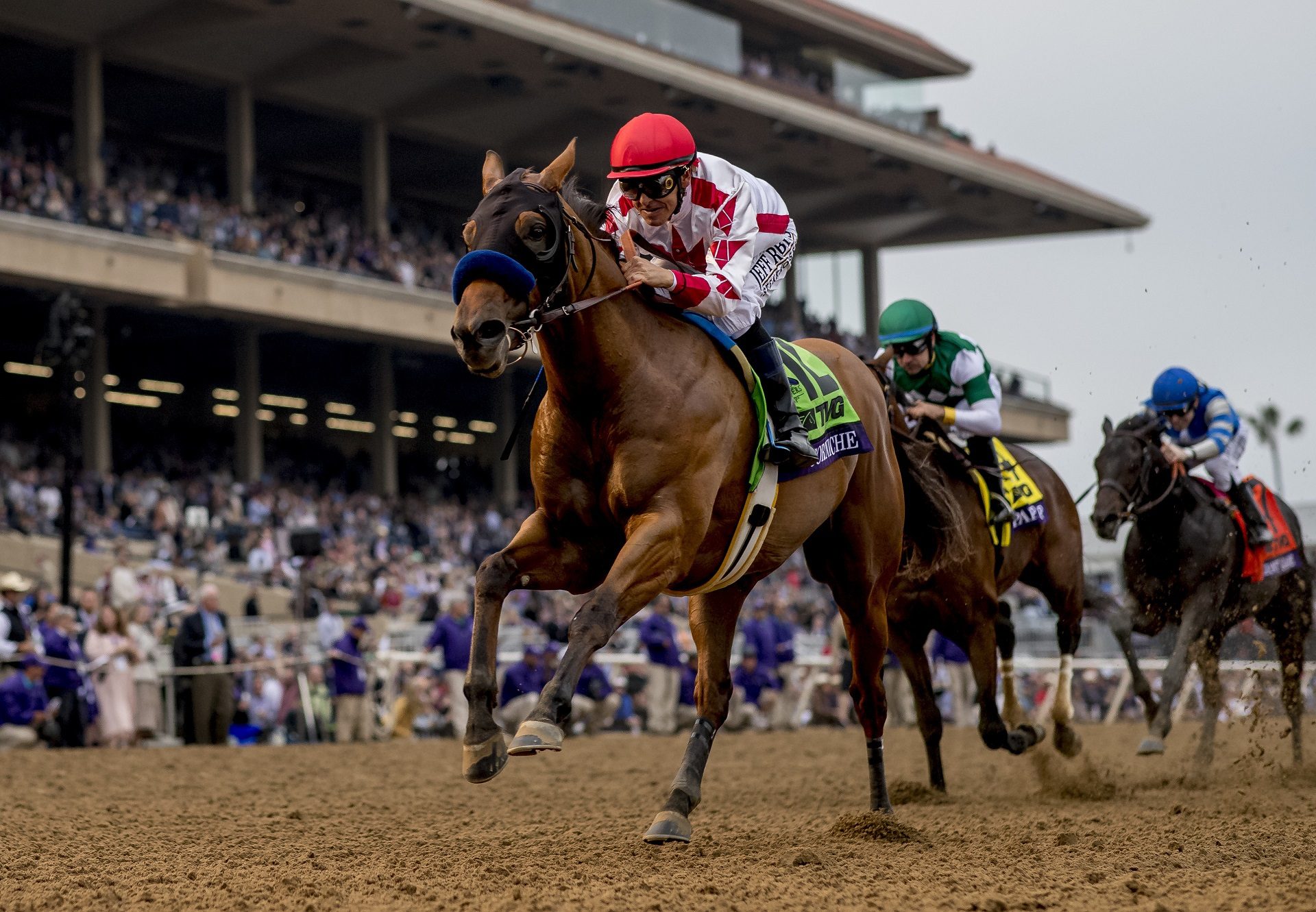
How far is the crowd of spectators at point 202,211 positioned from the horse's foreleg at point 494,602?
2129 centimetres

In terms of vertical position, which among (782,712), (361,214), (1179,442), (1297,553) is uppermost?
(361,214)

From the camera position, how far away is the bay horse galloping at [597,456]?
16.6 ft

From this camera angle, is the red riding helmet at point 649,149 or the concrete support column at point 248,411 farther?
the concrete support column at point 248,411

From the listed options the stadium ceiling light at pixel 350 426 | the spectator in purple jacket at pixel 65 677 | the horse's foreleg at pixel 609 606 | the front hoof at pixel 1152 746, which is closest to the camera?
the horse's foreleg at pixel 609 606

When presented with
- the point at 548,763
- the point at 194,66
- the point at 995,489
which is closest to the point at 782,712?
the point at 548,763

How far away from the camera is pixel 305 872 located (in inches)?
211

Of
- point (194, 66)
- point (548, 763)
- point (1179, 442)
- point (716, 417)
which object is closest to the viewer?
point (716, 417)

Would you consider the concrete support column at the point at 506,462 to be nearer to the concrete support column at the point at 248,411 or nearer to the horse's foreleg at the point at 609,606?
the concrete support column at the point at 248,411

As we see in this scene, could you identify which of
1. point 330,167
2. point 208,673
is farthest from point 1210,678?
point 330,167

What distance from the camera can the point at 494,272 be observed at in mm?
5004

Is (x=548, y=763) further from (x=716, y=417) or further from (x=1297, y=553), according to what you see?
(x=716, y=417)

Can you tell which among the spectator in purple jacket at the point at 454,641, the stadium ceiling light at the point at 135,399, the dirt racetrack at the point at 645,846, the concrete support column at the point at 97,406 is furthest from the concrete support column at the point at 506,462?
the dirt racetrack at the point at 645,846

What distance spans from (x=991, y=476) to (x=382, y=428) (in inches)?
1042

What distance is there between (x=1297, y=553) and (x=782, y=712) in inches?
391
